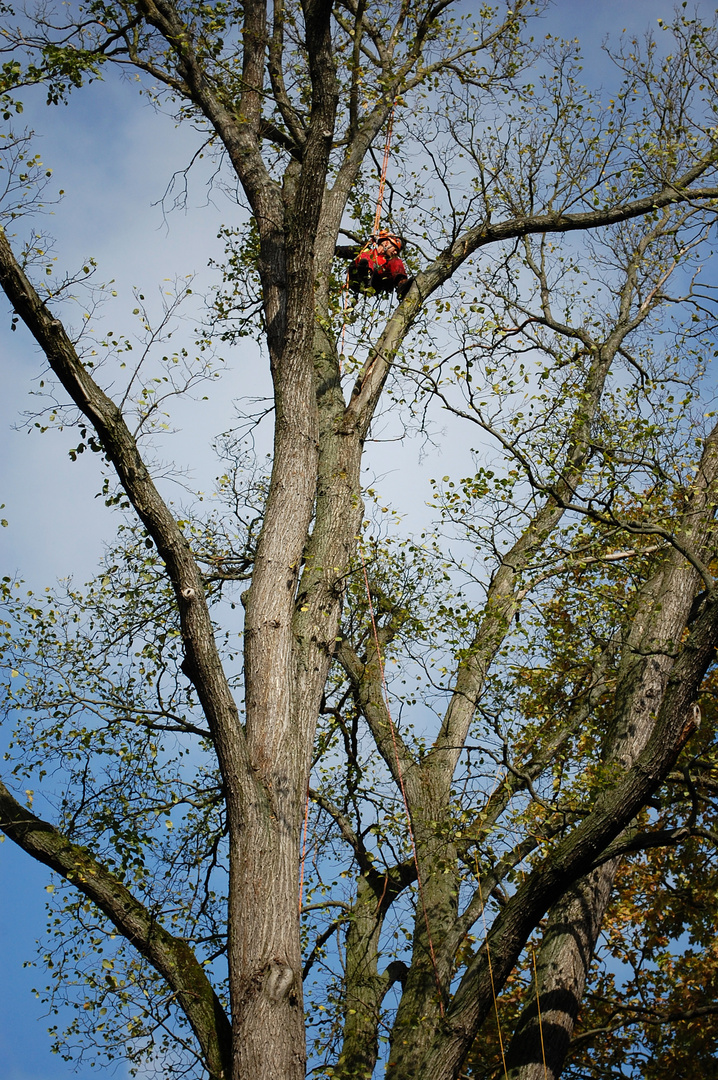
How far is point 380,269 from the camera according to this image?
7.76 metres

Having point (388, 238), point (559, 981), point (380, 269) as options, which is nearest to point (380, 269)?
point (380, 269)

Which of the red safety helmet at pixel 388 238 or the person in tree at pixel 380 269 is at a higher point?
the red safety helmet at pixel 388 238

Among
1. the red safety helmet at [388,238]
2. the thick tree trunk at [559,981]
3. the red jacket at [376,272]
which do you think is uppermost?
the red safety helmet at [388,238]

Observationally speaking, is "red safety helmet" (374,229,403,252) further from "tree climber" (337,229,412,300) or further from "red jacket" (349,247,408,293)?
"red jacket" (349,247,408,293)

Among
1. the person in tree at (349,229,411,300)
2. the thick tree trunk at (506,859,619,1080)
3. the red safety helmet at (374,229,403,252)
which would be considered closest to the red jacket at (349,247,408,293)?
the person in tree at (349,229,411,300)

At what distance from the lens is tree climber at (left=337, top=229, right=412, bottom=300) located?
7703 millimetres

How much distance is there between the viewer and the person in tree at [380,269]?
25.3 feet

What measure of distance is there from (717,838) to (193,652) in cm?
331

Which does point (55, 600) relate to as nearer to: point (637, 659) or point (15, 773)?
point (15, 773)

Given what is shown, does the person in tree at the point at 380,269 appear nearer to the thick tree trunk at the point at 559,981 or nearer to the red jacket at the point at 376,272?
the red jacket at the point at 376,272

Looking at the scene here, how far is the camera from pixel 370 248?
25.4 feet

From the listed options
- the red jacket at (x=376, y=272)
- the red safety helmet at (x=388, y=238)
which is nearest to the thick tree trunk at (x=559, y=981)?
the red jacket at (x=376, y=272)

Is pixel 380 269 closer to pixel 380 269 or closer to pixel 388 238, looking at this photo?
pixel 380 269

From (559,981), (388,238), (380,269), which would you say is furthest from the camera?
(388,238)
